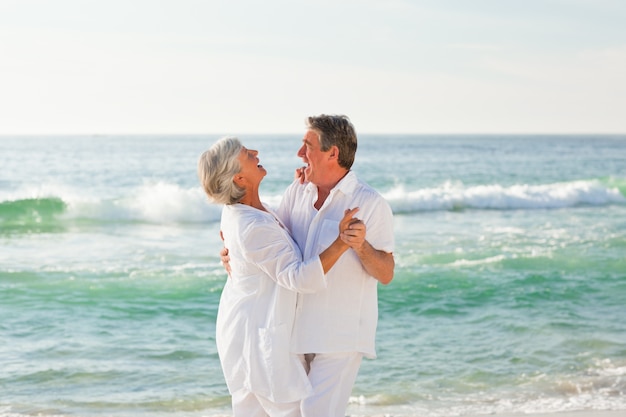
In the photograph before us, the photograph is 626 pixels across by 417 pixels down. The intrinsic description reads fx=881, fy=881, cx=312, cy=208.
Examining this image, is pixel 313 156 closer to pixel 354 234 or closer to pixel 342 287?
pixel 354 234

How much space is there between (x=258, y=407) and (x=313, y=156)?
3.61ft

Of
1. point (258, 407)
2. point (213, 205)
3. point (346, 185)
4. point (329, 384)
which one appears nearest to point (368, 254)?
point (346, 185)

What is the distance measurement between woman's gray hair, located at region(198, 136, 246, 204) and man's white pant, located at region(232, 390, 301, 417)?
2.81 ft

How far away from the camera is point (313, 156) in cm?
371

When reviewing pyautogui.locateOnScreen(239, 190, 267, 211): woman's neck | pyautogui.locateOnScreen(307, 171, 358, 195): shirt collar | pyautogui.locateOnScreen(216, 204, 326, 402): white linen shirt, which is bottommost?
pyautogui.locateOnScreen(216, 204, 326, 402): white linen shirt

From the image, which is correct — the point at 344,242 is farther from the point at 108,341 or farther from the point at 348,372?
the point at 108,341

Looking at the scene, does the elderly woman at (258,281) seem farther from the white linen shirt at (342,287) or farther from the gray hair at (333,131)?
the gray hair at (333,131)

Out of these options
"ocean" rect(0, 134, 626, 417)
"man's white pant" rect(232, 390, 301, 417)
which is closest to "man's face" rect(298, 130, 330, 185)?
"man's white pant" rect(232, 390, 301, 417)

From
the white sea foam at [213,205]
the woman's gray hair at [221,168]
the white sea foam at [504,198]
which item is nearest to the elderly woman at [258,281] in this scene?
the woman's gray hair at [221,168]

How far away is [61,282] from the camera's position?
11.4 metres

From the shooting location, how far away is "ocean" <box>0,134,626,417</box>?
22.0ft

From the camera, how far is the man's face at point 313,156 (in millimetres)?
3666

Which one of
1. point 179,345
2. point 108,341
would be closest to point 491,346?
point 179,345

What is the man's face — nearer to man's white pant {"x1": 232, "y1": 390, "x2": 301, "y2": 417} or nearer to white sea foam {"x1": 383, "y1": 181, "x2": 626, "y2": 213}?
man's white pant {"x1": 232, "y1": 390, "x2": 301, "y2": 417}
